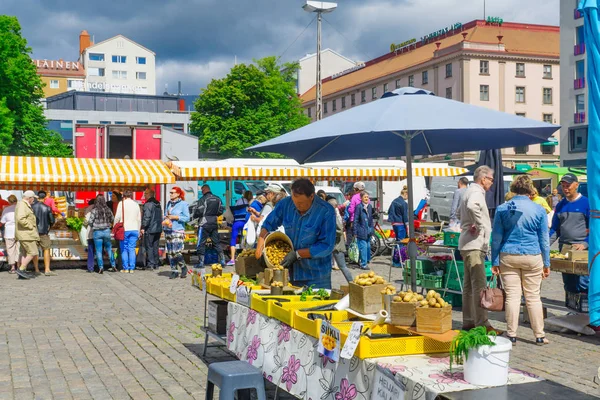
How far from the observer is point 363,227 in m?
16.2

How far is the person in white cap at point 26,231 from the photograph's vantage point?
48.4 ft

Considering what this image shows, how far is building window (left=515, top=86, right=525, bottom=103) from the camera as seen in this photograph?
2623 inches

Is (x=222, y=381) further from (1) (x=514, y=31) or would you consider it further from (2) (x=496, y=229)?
(1) (x=514, y=31)

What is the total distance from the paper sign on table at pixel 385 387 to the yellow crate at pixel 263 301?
1.87 metres

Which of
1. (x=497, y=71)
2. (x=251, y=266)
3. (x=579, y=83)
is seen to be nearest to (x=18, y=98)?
(x=579, y=83)

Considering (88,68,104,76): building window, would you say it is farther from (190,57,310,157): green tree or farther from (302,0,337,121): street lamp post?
(302,0,337,121): street lamp post

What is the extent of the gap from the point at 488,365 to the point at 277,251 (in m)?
3.48

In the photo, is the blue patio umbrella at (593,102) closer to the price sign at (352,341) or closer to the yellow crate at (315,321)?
the price sign at (352,341)

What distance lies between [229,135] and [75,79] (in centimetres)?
6059

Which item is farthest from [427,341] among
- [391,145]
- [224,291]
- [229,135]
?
[229,135]

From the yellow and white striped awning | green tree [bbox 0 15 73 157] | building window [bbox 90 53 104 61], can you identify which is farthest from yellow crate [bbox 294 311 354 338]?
building window [bbox 90 53 104 61]

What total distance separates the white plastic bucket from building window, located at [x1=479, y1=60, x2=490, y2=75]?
64089mm

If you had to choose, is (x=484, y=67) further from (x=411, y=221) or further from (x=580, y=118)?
(x=411, y=221)

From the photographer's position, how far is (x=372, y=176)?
19594 mm
